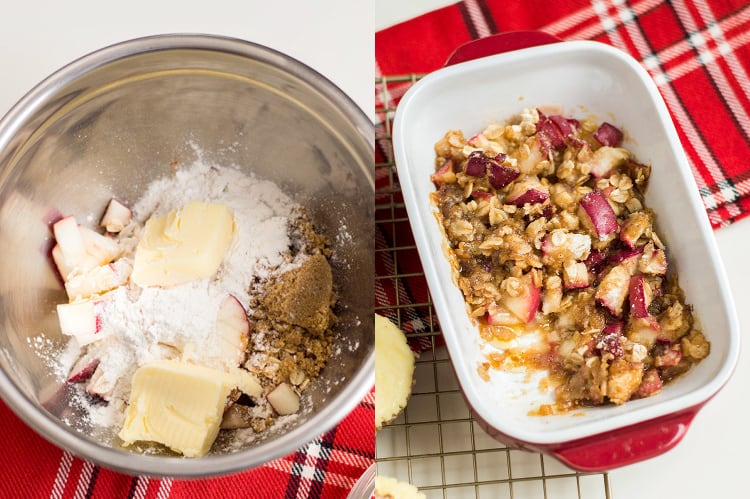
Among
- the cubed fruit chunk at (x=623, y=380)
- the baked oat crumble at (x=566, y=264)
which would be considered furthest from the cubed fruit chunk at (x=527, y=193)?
the cubed fruit chunk at (x=623, y=380)

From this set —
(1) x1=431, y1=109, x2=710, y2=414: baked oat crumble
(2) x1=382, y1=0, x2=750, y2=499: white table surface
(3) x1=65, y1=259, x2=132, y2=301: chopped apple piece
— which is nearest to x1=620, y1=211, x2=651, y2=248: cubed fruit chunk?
(1) x1=431, y1=109, x2=710, y2=414: baked oat crumble

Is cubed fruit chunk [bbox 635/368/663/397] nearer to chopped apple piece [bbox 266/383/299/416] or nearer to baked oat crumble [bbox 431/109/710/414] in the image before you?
baked oat crumble [bbox 431/109/710/414]

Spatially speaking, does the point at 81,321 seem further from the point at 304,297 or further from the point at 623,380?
the point at 623,380

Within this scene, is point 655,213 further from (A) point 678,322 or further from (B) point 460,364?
(B) point 460,364

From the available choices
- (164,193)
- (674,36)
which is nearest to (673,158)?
(674,36)

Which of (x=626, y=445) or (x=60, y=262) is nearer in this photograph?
(x=626, y=445)

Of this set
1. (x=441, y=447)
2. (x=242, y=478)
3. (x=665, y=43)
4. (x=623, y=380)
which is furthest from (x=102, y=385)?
(x=665, y=43)
